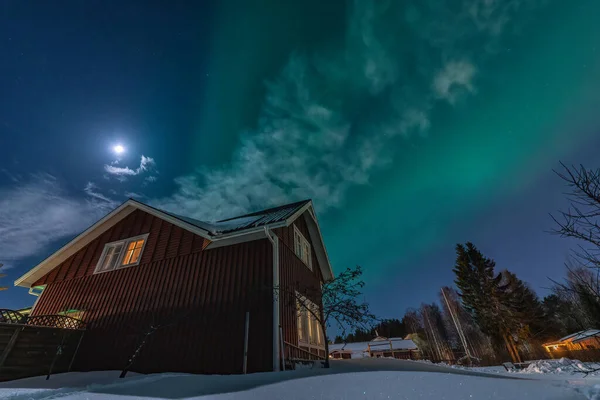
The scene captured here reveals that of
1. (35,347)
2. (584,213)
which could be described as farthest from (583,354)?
(35,347)

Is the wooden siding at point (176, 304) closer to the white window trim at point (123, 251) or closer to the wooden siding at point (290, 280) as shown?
the white window trim at point (123, 251)

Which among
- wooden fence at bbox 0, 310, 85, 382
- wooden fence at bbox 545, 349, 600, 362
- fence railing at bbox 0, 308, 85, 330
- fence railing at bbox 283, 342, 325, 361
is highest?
Answer: fence railing at bbox 0, 308, 85, 330

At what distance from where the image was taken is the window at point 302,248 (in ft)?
34.6

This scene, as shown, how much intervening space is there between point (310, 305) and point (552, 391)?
7431 millimetres

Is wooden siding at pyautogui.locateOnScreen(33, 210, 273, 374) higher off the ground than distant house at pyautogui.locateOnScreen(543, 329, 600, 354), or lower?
higher

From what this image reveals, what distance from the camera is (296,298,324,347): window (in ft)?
27.5

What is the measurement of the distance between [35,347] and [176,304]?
3.84m

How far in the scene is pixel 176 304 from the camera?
8.19 meters

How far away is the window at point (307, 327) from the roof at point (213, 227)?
2.66 m

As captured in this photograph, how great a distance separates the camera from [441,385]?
256 cm

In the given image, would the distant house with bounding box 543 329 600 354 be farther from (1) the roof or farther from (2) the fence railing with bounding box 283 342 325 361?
(2) the fence railing with bounding box 283 342 325 361

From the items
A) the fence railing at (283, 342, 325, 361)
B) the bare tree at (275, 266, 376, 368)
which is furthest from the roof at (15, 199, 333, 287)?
the fence railing at (283, 342, 325, 361)

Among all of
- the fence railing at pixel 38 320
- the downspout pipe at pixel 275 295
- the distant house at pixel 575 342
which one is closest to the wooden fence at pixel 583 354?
the distant house at pixel 575 342

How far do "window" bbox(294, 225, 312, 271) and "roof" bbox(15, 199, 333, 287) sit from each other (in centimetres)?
92
